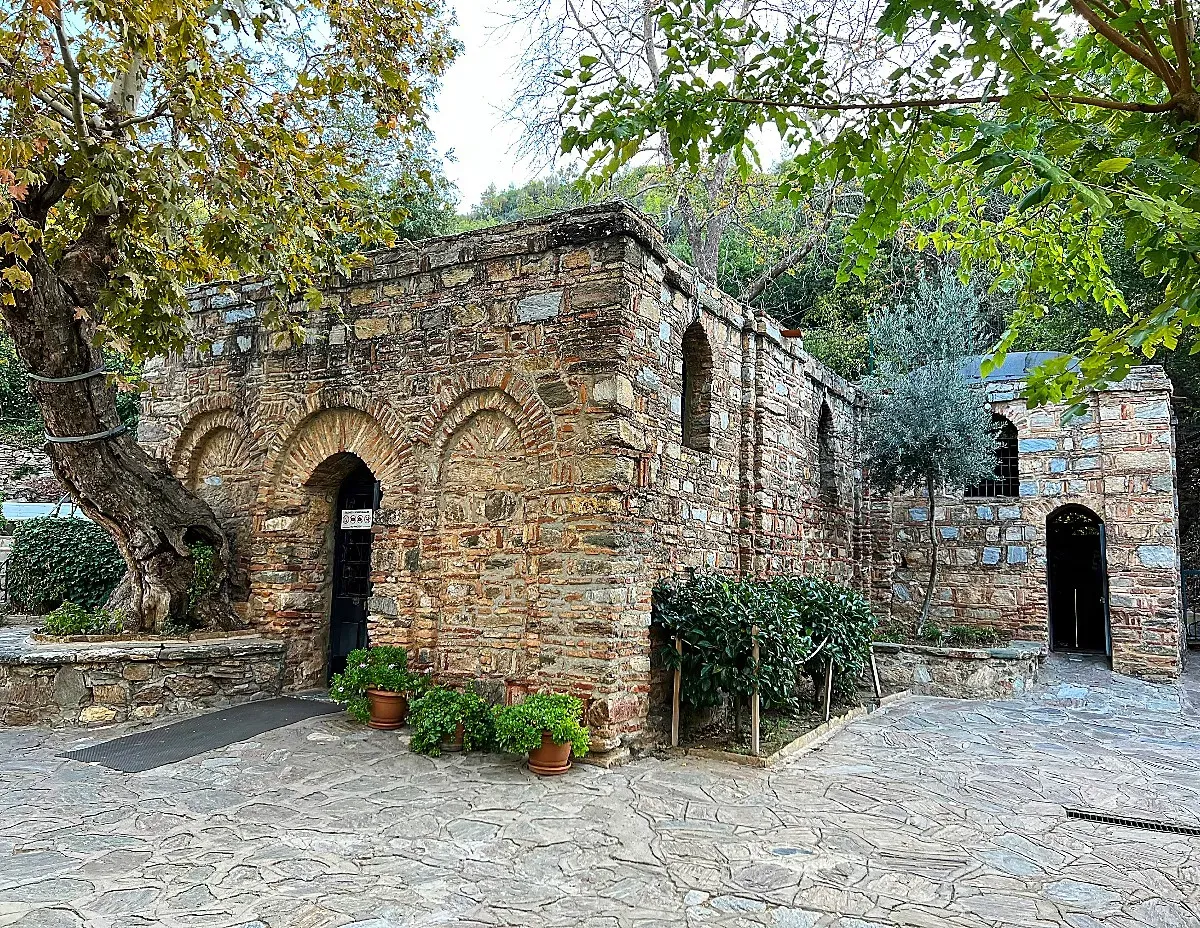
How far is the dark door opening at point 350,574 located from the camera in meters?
7.96

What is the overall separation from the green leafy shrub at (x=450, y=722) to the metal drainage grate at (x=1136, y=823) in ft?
12.6

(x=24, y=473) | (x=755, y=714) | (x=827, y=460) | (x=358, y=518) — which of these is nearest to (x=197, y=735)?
(x=358, y=518)

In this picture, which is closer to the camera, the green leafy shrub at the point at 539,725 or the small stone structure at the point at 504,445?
the green leafy shrub at the point at 539,725

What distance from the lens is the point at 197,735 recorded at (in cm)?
611

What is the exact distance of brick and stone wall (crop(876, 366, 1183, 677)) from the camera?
1066 cm

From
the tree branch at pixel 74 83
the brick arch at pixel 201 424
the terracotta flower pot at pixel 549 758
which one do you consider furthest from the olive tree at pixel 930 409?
the tree branch at pixel 74 83

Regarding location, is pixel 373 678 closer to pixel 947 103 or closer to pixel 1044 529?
pixel 947 103

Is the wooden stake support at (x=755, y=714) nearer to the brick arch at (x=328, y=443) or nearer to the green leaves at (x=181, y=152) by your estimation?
the brick arch at (x=328, y=443)

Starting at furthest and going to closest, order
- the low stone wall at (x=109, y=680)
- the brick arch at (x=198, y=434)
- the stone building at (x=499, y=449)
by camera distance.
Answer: the brick arch at (x=198, y=434)
the low stone wall at (x=109, y=680)
the stone building at (x=499, y=449)

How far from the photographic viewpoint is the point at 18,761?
5480 millimetres

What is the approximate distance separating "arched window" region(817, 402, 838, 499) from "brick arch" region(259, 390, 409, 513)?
6.20 m

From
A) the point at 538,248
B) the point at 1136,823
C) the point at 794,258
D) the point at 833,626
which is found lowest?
the point at 1136,823

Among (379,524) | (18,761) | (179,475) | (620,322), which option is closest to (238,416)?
(179,475)

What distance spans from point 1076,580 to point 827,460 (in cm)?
652
